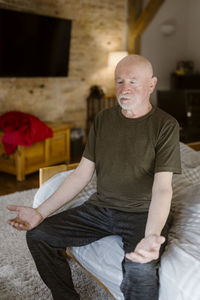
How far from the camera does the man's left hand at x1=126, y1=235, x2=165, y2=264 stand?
1.09m

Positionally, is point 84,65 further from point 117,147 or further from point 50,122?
point 117,147

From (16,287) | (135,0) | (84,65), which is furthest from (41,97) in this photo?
(16,287)

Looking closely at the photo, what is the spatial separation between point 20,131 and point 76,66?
1.80 meters

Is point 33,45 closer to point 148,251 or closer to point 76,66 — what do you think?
point 76,66

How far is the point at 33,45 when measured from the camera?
13.8 feet

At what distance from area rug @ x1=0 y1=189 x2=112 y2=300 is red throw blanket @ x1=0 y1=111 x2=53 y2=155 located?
1351 millimetres

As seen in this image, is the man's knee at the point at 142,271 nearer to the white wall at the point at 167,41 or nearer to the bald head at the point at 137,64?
the bald head at the point at 137,64

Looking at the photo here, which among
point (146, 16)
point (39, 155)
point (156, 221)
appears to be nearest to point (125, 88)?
point (156, 221)

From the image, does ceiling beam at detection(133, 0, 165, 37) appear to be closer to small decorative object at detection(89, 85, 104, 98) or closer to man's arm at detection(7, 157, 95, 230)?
small decorative object at detection(89, 85, 104, 98)

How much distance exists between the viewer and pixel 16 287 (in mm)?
1776

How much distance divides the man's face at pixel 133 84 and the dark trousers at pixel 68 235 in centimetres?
48

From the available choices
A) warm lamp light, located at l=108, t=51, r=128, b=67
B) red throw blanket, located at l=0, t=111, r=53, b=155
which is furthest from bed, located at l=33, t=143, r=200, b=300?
warm lamp light, located at l=108, t=51, r=128, b=67

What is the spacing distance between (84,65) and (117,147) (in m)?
3.84

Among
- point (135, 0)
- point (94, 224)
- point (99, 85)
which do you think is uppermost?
point (135, 0)
